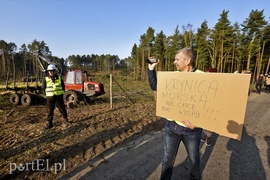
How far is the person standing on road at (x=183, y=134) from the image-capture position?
2.01 metres

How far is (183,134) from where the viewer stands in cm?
207

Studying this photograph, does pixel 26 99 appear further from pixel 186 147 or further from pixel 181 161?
pixel 186 147

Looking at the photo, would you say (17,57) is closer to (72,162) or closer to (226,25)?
(226,25)

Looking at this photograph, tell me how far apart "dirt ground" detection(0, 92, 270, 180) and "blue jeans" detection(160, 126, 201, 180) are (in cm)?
79

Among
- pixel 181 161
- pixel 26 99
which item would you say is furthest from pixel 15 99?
pixel 181 161

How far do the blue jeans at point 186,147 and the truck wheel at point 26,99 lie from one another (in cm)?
956

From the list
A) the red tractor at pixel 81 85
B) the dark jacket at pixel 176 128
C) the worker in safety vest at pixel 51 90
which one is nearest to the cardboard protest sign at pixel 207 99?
the dark jacket at pixel 176 128

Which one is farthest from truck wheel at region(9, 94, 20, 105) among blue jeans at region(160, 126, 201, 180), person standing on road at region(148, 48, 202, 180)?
blue jeans at region(160, 126, 201, 180)

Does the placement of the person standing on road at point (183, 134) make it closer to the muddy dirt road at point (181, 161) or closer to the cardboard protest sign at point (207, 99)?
the cardboard protest sign at point (207, 99)

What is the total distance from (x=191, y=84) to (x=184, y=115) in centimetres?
39

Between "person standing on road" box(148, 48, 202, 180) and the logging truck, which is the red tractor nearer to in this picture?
the logging truck

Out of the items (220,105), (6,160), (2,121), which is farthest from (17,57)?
(220,105)

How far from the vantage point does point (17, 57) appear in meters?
52.6

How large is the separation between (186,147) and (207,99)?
723mm
